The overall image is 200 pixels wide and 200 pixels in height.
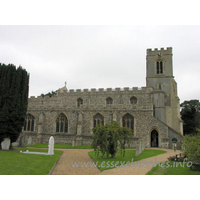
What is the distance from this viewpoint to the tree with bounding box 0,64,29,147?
15.1 m

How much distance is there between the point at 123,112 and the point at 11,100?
13624 millimetres

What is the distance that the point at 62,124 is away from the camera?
1024 inches

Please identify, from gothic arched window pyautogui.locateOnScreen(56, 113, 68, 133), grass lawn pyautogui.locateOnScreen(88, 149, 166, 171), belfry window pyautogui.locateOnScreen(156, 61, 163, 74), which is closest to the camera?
grass lawn pyautogui.locateOnScreen(88, 149, 166, 171)

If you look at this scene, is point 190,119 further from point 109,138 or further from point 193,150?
point 193,150

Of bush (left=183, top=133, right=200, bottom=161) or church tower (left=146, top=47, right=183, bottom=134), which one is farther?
church tower (left=146, top=47, right=183, bottom=134)

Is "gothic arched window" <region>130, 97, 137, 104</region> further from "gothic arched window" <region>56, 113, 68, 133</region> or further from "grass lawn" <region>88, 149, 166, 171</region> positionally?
"grass lawn" <region>88, 149, 166, 171</region>

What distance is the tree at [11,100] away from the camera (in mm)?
15094

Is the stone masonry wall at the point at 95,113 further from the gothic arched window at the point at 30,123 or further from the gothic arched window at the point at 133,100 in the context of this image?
the gothic arched window at the point at 30,123

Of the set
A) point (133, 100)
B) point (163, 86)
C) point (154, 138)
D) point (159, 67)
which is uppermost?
point (159, 67)

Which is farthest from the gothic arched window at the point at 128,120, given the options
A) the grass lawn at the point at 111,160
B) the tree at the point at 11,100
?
the tree at the point at 11,100

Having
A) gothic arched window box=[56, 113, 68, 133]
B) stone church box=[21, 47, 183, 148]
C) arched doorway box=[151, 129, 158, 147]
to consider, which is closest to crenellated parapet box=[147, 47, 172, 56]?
stone church box=[21, 47, 183, 148]

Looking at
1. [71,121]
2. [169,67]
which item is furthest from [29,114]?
[169,67]

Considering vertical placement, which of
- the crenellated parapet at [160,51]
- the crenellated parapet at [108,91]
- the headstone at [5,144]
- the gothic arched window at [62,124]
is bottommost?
the headstone at [5,144]

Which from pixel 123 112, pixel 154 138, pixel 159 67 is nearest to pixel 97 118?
pixel 123 112
